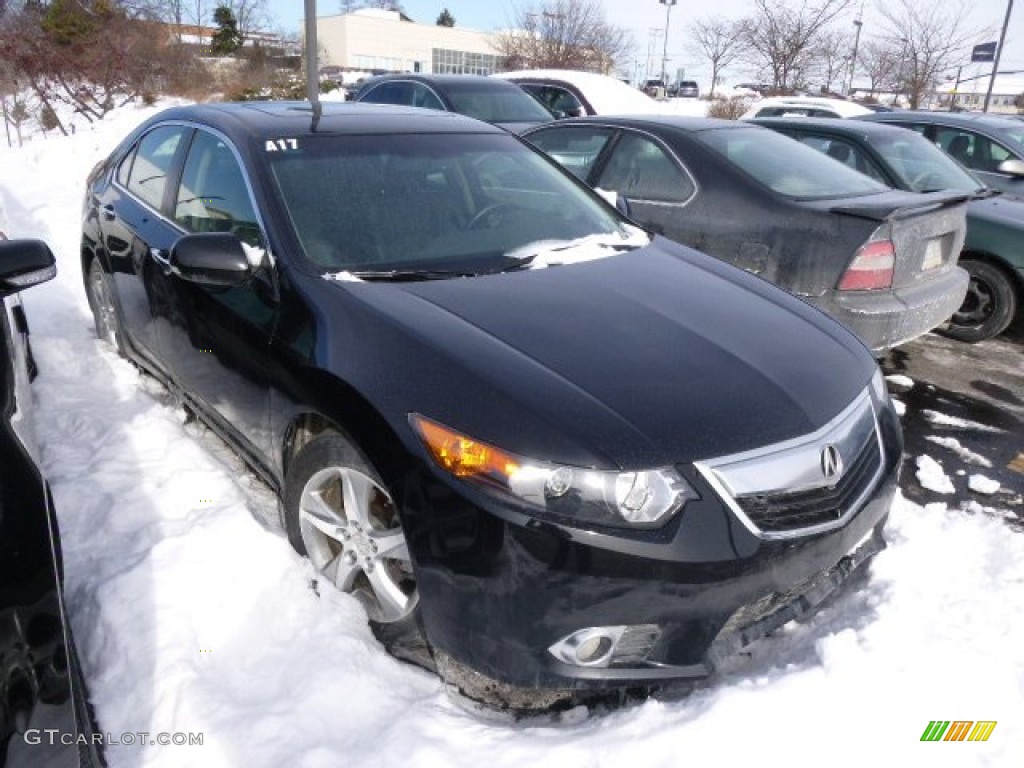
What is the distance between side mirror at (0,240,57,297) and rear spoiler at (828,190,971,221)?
371 cm

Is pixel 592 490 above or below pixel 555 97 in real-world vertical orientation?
below

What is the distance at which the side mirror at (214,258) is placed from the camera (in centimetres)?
267

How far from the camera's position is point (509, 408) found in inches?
80.5

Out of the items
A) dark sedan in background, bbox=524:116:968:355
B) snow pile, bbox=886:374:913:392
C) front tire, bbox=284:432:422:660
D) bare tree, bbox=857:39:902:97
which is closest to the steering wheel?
front tire, bbox=284:432:422:660

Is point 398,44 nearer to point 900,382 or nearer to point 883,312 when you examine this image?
point 900,382

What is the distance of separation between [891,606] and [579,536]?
1.28 m

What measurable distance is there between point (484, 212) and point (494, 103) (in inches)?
273

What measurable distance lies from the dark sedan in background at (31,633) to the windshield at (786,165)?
4.08m

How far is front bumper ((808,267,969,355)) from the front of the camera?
166 inches

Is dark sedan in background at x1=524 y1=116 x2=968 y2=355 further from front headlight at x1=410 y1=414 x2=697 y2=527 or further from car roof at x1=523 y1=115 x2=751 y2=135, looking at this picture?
front headlight at x1=410 y1=414 x2=697 y2=527

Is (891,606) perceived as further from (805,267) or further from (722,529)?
(805,267)

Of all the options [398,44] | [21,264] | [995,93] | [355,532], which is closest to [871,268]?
[355,532]

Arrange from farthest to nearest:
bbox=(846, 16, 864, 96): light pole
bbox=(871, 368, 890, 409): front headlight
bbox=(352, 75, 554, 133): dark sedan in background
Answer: bbox=(846, 16, 864, 96): light pole → bbox=(352, 75, 554, 133): dark sedan in background → bbox=(871, 368, 890, 409): front headlight

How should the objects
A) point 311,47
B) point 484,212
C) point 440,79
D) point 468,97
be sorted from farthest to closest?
point 440,79 → point 468,97 → point 311,47 → point 484,212
